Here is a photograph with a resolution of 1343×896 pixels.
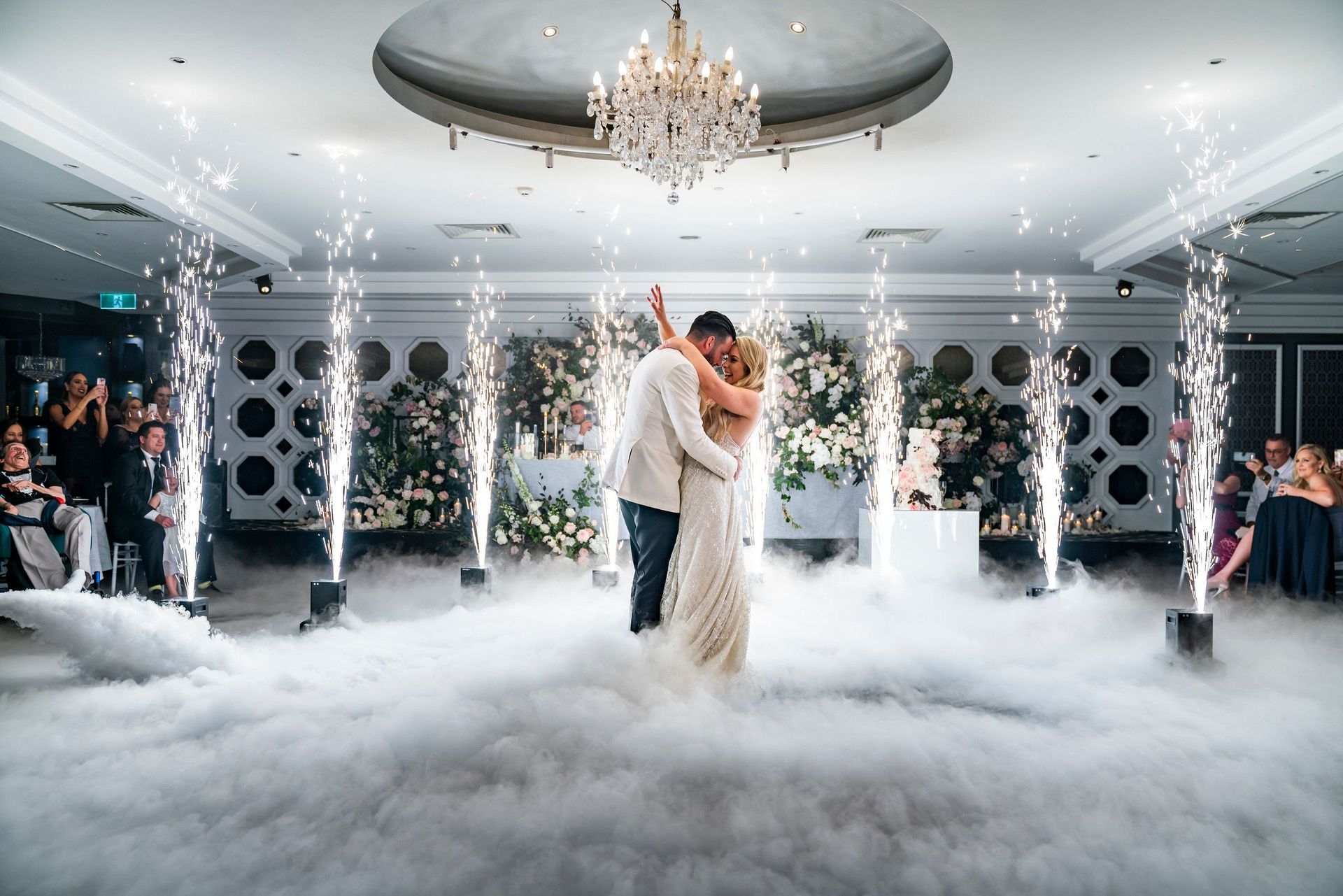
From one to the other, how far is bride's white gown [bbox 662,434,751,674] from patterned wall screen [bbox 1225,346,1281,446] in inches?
324

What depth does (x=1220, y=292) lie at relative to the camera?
344 inches

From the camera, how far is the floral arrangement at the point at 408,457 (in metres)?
8.07

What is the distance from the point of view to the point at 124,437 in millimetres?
6664

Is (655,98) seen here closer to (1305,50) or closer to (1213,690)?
(1305,50)

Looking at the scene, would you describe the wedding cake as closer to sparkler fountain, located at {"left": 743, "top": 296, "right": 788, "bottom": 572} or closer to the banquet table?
sparkler fountain, located at {"left": 743, "top": 296, "right": 788, "bottom": 572}

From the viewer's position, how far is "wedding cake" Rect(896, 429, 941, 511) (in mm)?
6703

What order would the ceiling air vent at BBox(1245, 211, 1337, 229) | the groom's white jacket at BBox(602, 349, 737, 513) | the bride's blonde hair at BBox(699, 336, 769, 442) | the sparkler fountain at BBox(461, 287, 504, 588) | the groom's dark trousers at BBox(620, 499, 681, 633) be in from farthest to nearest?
the sparkler fountain at BBox(461, 287, 504, 588)
the ceiling air vent at BBox(1245, 211, 1337, 229)
the bride's blonde hair at BBox(699, 336, 769, 442)
the groom's dark trousers at BBox(620, 499, 681, 633)
the groom's white jacket at BBox(602, 349, 737, 513)

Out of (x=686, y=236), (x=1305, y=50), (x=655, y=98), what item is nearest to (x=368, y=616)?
(x=655, y=98)

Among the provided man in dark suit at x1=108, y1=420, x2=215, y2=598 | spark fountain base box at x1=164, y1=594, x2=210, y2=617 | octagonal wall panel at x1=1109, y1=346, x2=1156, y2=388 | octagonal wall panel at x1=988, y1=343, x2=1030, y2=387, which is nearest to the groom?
spark fountain base box at x1=164, y1=594, x2=210, y2=617

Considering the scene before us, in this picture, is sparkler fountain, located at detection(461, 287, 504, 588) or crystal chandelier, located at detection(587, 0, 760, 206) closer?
crystal chandelier, located at detection(587, 0, 760, 206)

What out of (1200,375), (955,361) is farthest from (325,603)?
(955,361)

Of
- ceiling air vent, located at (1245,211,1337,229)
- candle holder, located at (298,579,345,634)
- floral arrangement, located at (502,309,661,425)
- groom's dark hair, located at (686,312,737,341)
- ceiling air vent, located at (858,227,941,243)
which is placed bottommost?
candle holder, located at (298,579,345,634)

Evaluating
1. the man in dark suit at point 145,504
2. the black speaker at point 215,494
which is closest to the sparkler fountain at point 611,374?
the man in dark suit at point 145,504

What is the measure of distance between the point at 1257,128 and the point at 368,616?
533 cm
